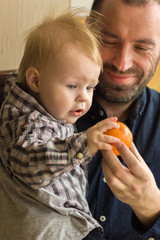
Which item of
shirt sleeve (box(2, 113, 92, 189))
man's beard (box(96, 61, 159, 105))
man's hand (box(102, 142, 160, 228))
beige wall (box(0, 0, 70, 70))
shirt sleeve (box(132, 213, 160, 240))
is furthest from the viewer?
beige wall (box(0, 0, 70, 70))

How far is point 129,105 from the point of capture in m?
1.55

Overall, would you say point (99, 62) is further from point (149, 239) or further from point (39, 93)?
point (149, 239)

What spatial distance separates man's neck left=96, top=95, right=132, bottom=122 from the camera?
1530mm

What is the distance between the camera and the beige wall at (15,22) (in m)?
1.79

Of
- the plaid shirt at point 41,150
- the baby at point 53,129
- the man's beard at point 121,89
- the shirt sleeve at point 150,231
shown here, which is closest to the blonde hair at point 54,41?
the baby at point 53,129

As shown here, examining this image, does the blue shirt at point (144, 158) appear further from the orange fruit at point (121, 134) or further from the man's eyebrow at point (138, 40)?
the orange fruit at point (121, 134)

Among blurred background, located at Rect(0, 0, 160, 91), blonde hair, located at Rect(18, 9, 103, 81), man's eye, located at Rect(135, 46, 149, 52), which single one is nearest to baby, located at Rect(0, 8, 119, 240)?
blonde hair, located at Rect(18, 9, 103, 81)

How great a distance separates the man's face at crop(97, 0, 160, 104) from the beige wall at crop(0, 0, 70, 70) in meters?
0.59

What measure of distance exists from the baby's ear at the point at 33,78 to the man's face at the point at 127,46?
17.3 inches

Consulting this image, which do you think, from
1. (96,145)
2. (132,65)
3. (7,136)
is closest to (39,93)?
(7,136)

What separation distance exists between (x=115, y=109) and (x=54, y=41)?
2.11ft

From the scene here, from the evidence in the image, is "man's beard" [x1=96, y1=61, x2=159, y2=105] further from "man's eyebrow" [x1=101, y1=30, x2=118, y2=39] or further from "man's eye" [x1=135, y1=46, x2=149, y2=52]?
"man's eyebrow" [x1=101, y1=30, x2=118, y2=39]

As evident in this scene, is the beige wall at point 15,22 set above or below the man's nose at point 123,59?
below

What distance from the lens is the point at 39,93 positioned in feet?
3.43
